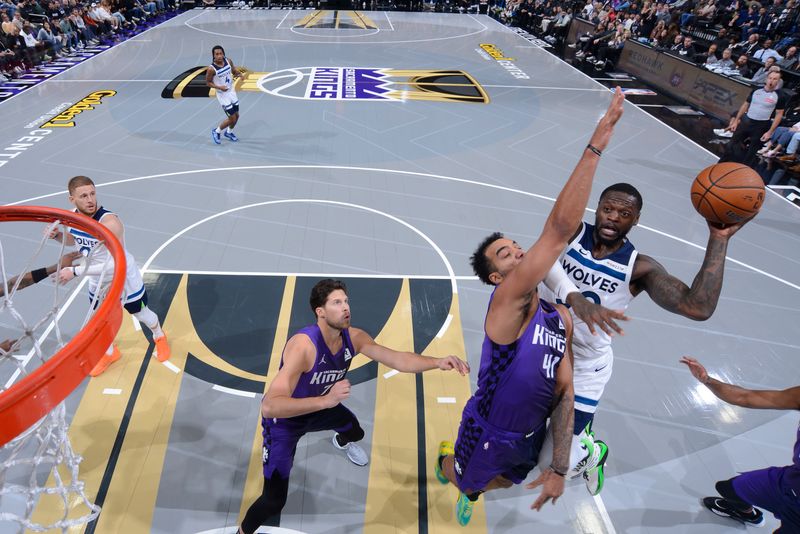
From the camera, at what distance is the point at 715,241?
2508 millimetres

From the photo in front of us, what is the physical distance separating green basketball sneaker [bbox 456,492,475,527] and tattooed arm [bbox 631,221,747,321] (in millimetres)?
1790

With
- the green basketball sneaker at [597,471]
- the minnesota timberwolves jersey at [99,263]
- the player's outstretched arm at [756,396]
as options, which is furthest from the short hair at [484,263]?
the minnesota timberwolves jersey at [99,263]

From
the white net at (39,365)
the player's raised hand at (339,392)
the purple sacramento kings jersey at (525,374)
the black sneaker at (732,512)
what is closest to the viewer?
the purple sacramento kings jersey at (525,374)

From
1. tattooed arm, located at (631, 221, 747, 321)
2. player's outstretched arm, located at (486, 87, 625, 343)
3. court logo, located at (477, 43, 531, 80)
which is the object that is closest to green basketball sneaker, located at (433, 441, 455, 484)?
tattooed arm, located at (631, 221, 747, 321)

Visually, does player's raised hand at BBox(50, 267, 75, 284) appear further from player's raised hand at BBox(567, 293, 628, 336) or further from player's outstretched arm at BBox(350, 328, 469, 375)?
player's raised hand at BBox(567, 293, 628, 336)

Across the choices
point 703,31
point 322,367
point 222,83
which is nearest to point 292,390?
point 322,367

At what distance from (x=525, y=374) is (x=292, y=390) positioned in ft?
4.41

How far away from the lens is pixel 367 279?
575cm

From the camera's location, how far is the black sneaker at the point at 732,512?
3.51 meters

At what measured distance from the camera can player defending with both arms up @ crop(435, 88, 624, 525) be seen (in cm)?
222

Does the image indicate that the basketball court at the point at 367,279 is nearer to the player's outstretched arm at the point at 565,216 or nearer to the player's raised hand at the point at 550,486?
the player's raised hand at the point at 550,486

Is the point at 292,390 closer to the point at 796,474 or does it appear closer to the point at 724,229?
the point at 724,229

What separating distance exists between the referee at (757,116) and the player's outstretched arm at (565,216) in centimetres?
847

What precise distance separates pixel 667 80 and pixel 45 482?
1586cm
